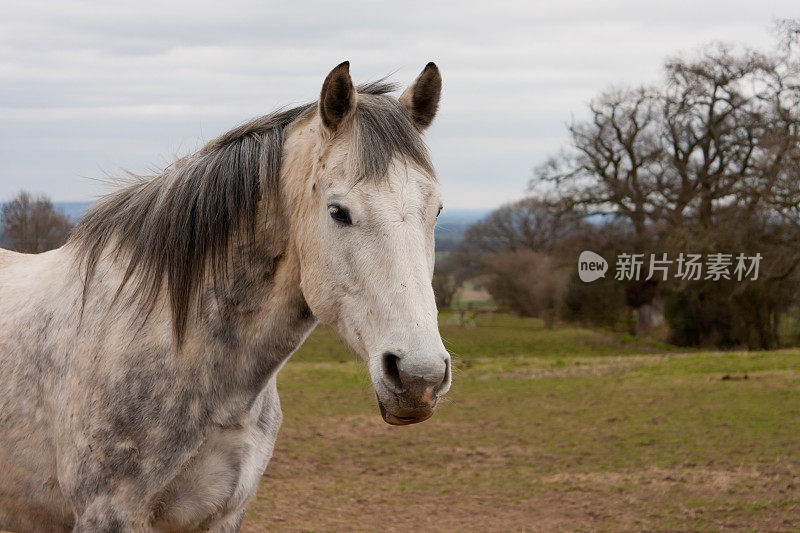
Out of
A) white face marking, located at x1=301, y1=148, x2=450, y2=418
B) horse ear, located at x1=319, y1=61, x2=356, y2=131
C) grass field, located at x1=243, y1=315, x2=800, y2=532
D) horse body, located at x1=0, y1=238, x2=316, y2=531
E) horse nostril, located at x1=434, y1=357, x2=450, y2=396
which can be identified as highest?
horse ear, located at x1=319, y1=61, x2=356, y2=131

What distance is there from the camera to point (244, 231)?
246 cm

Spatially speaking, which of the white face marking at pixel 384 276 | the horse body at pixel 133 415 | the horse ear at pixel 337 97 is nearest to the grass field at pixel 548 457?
the horse body at pixel 133 415

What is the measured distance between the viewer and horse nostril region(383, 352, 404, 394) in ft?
6.48

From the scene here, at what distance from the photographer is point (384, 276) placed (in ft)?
6.79

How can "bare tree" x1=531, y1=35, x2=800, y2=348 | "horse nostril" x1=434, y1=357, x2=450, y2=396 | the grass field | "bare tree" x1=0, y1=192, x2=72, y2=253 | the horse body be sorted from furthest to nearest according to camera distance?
"bare tree" x1=531, y1=35, x2=800, y2=348
the grass field
"bare tree" x1=0, y1=192, x2=72, y2=253
the horse body
"horse nostril" x1=434, y1=357, x2=450, y2=396

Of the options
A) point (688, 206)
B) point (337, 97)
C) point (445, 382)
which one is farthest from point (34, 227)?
point (688, 206)

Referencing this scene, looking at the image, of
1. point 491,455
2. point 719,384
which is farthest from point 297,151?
point 719,384

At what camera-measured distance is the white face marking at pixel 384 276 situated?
1959 mm

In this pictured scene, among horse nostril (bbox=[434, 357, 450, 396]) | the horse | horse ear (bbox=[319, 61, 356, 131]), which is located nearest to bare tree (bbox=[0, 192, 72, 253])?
the horse

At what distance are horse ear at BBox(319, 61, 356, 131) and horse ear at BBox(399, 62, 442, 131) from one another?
286mm

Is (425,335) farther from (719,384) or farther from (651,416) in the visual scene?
(719,384)

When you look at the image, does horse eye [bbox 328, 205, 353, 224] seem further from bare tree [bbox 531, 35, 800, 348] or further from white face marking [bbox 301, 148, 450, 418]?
bare tree [bbox 531, 35, 800, 348]

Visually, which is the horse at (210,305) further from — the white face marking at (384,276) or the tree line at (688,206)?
the tree line at (688,206)

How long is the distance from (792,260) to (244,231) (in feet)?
66.9
